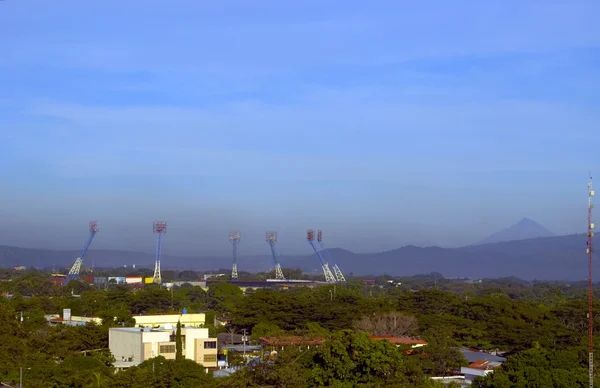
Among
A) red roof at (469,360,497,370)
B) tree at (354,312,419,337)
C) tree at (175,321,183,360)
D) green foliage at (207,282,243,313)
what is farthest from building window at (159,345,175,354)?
green foliage at (207,282,243,313)

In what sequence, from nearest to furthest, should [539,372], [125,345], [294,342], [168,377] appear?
[539,372]
[168,377]
[294,342]
[125,345]

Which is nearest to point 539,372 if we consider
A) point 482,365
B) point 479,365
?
point 482,365

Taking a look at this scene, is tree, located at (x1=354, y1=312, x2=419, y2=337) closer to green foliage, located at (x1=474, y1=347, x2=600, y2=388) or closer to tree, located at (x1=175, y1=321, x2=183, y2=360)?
tree, located at (x1=175, y1=321, x2=183, y2=360)

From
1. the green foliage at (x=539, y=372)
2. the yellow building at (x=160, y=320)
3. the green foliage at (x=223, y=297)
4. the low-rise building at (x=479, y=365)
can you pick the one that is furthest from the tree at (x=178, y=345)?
the green foliage at (x=223, y=297)

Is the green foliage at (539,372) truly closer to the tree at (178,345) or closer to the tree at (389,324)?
the tree at (178,345)

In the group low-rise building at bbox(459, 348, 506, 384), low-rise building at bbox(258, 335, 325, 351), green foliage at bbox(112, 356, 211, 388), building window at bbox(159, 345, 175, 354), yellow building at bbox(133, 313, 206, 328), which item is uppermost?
yellow building at bbox(133, 313, 206, 328)

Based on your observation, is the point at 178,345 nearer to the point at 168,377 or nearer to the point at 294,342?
the point at 294,342

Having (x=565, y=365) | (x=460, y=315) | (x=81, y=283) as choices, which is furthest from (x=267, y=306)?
(x=81, y=283)

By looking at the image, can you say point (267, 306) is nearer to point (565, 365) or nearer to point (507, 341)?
point (507, 341)
